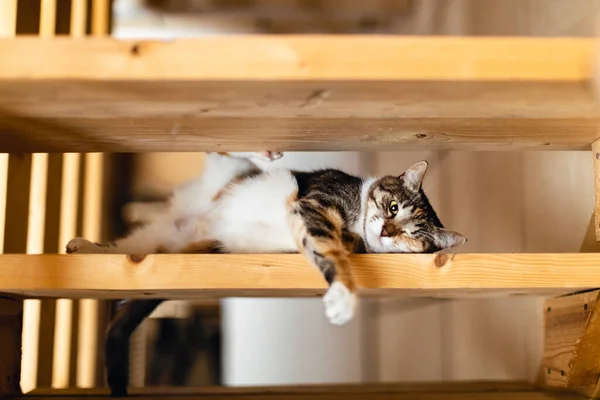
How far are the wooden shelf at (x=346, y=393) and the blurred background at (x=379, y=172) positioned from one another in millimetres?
166

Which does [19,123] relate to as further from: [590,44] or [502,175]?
[502,175]

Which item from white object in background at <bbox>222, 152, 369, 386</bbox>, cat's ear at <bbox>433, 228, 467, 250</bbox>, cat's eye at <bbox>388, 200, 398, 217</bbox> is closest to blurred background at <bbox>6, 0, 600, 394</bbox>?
white object in background at <bbox>222, 152, 369, 386</bbox>

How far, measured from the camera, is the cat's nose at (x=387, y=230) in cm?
122

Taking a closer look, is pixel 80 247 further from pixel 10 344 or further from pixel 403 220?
pixel 403 220

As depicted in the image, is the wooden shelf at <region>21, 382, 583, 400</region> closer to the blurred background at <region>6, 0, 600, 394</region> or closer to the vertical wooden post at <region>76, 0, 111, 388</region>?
the blurred background at <region>6, 0, 600, 394</region>

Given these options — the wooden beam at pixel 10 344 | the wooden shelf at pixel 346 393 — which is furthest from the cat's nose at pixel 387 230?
the wooden beam at pixel 10 344

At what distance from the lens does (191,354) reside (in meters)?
3.35

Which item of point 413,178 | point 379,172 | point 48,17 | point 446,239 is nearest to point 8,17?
point 48,17

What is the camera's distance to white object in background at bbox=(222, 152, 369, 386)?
2719 millimetres

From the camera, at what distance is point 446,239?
1269mm

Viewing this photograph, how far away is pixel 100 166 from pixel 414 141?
1771 mm

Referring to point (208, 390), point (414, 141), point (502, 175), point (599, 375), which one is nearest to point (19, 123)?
point (414, 141)

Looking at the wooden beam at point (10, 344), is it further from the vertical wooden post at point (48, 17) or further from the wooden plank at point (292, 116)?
the vertical wooden post at point (48, 17)

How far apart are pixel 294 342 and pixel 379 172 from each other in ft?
2.94
